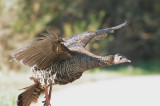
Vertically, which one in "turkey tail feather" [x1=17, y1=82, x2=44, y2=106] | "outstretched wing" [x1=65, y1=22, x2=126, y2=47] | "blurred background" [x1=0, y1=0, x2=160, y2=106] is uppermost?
"blurred background" [x1=0, y1=0, x2=160, y2=106]

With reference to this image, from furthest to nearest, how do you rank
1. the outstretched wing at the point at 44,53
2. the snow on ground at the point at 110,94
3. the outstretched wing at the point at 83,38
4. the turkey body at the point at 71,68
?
the snow on ground at the point at 110,94 → the outstretched wing at the point at 83,38 → the turkey body at the point at 71,68 → the outstretched wing at the point at 44,53

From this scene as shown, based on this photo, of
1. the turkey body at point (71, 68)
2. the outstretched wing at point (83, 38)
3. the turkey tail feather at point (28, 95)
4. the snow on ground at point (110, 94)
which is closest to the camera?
the turkey body at point (71, 68)

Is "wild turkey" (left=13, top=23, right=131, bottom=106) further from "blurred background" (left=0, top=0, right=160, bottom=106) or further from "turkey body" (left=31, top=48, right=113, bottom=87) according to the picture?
"blurred background" (left=0, top=0, right=160, bottom=106)

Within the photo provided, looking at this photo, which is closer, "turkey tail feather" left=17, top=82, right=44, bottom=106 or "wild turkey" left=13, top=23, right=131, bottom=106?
"wild turkey" left=13, top=23, right=131, bottom=106

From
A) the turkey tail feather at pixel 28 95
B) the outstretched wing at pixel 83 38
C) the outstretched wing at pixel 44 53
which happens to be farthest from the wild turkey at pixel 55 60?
the outstretched wing at pixel 83 38

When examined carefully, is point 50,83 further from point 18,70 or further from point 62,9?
point 62,9

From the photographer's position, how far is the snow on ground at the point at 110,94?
6.60 meters

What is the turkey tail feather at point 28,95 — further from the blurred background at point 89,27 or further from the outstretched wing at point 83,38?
the blurred background at point 89,27

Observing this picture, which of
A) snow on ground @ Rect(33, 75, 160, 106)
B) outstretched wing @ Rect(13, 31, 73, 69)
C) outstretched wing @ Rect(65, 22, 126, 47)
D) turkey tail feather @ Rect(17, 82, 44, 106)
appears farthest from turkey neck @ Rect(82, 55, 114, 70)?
snow on ground @ Rect(33, 75, 160, 106)

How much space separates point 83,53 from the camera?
3896 millimetres

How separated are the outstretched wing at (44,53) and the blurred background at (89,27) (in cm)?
418

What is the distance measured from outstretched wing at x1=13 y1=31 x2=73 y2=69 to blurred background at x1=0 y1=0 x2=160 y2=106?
418 cm

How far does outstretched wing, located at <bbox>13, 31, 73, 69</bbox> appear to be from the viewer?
363cm

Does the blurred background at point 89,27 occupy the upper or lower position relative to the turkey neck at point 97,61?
upper
